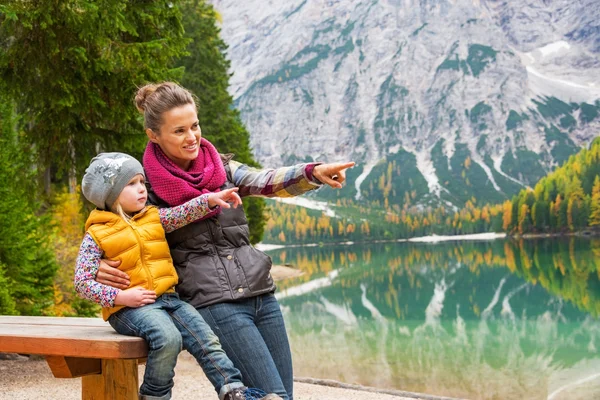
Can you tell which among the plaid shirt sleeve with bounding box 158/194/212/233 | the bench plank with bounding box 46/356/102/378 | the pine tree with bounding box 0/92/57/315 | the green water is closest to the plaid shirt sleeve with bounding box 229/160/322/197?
the plaid shirt sleeve with bounding box 158/194/212/233

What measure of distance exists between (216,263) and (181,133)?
646mm

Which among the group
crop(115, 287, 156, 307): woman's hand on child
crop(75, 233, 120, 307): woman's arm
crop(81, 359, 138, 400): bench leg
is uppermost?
crop(75, 233, 120, 307): woman's arm

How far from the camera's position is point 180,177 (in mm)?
3279

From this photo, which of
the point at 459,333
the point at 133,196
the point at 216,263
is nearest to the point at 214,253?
the point at 216,263

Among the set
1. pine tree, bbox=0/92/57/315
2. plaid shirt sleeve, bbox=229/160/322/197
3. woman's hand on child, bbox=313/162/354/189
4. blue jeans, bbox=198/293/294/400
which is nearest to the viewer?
blue jeans, bbox=198/293/294/400

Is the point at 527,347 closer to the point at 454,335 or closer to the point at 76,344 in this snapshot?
the point at 454,335

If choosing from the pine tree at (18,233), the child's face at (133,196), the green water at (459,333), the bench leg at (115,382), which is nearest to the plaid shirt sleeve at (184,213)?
the child's face at (133,196)

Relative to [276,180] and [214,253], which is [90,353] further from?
[276,180]

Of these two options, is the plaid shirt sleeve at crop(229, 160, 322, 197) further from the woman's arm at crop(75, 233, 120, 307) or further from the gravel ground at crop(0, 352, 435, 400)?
the gravel ground at crop(0, 352, 435, 400)

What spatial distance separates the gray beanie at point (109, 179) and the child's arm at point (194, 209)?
23cm

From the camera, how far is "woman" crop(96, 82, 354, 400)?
309cm

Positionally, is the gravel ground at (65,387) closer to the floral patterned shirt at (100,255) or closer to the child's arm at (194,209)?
the floral patterned shirt at (100,255)

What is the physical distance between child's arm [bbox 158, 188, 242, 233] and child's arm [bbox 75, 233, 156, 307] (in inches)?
13.0

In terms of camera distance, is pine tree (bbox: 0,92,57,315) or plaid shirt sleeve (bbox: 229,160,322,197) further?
pine tree (bbox: 0,92,57,315)
